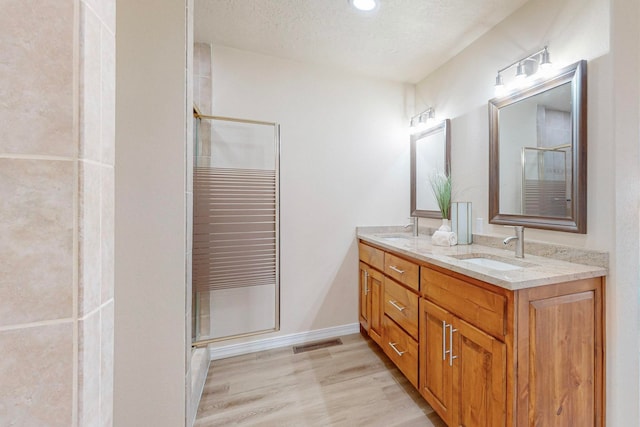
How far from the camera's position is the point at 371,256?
239cm

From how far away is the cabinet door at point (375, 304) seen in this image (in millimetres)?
2227

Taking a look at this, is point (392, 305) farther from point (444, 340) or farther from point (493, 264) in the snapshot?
point (493, 264)

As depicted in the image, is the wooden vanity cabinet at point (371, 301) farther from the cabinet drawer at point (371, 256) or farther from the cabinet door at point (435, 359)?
the cabinet door at point (435, 359)

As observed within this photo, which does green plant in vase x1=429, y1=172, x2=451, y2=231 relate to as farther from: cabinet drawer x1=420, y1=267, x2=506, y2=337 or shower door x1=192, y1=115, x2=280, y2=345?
shower door x1=192, y1=115, x2=280, y2=345

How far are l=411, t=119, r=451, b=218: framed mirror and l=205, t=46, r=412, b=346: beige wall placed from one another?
111mm

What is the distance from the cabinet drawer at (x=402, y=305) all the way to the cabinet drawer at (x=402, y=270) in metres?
0.05

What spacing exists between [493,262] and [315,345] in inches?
63.3

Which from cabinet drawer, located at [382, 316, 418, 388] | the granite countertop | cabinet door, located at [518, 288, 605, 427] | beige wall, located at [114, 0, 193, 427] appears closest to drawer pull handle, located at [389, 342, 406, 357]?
cabinet drawer, located at [382, 316, 418, 388]

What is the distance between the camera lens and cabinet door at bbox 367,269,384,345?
2227 mm

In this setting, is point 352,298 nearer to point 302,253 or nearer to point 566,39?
point 302,253

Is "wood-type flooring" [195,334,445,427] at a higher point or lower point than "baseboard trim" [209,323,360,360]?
lower
